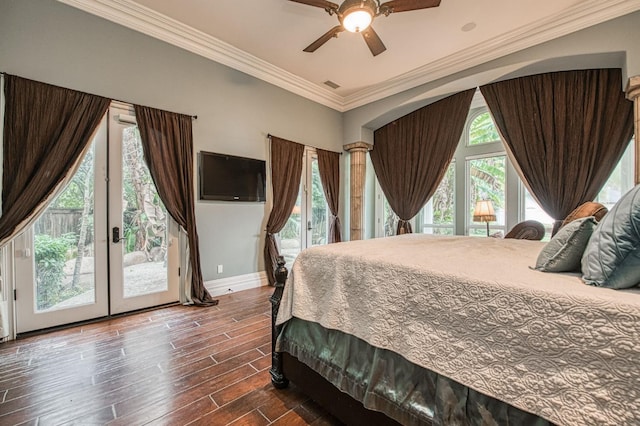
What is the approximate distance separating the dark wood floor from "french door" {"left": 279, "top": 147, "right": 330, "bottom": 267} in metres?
2.04

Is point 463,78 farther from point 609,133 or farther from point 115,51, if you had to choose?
point 115,51

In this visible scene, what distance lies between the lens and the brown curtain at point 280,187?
4453 millimetres

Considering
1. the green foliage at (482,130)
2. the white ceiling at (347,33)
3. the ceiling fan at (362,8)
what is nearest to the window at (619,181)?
the green foliage at (482,130)

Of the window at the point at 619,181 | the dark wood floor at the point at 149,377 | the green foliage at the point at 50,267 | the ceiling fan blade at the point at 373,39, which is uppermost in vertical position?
the ceiling fan blade at the point at 373,39

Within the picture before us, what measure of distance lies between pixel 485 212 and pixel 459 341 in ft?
12.3

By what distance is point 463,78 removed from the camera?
13.7 feet

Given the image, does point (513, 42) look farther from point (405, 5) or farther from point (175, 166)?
point (175, 166)

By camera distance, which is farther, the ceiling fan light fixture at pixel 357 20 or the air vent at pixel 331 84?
the air vent at pixel 331 84

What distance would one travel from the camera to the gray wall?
2.66m


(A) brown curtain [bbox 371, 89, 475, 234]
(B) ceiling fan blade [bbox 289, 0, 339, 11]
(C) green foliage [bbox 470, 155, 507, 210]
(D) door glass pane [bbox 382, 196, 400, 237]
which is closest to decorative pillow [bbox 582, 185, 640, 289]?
(B) ceiling fan blade [bbox 289, 0, 339, 11]

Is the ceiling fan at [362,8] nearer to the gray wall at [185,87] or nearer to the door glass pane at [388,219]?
the gray wall at [185,87]

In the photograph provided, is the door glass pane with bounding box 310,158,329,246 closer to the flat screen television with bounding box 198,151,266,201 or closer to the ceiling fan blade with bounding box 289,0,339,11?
the flat screen television with bounding box 198,151,266,201

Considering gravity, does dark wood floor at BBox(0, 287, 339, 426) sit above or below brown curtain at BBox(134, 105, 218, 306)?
below

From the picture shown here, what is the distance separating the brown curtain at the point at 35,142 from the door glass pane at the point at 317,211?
336 cm
